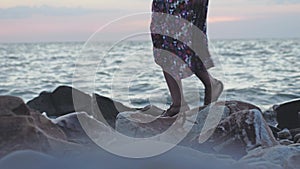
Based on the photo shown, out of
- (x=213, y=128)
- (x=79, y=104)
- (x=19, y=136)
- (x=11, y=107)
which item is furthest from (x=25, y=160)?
(x=79, y=104)

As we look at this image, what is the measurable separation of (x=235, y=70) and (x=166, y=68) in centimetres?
1000

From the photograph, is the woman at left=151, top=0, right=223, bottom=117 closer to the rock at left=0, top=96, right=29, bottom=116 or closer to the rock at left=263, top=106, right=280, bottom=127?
the rock at left=0, top=96, right=29, bottom=116

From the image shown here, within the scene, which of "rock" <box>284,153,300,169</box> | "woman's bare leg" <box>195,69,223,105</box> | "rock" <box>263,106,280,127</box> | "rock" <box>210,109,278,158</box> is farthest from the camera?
"rock" <box>263,106,280,127</box>

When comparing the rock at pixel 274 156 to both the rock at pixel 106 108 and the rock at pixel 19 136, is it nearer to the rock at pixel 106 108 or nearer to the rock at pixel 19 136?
the rock at pixel 19 136

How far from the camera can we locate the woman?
4148mm

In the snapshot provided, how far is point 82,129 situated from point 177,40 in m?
1.02

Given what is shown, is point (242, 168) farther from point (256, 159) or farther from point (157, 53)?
point (157, 53)

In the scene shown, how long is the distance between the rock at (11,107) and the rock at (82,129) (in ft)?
1.27

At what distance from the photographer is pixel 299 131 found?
4.84 m

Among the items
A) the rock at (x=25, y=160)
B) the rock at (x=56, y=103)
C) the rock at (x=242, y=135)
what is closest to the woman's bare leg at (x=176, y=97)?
the rock at (x=242, y=135)

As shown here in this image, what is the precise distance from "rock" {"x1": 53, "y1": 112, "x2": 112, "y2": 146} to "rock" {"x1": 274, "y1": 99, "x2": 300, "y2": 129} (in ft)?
7.47

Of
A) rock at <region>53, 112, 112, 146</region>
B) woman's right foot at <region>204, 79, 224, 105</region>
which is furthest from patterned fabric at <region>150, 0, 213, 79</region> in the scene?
rock at <region>53, 112, 112, 146</region>

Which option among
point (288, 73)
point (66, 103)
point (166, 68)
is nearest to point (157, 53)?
point (166, 68)

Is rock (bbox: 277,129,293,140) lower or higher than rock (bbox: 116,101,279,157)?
lower
